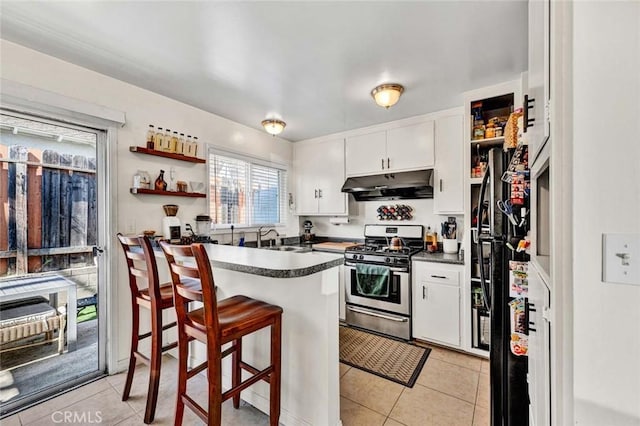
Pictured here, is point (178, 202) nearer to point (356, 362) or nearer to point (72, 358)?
point (72, 358)

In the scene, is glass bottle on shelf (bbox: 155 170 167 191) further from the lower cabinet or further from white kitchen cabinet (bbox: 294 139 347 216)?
the lower cabinet

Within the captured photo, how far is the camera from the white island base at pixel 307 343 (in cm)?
149

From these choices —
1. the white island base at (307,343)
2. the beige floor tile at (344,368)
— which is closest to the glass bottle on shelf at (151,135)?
the white island base at (307,343)

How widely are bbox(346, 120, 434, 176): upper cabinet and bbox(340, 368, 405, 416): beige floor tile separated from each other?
2192mm

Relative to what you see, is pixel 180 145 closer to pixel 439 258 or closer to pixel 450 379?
pixel 439 258

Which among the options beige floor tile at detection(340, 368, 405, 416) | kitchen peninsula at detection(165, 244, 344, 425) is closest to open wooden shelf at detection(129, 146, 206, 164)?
kitchen peninsula at detection(165, 244, 344, 425)

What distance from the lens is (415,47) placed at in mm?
1854

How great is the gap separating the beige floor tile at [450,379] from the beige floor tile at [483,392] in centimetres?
3

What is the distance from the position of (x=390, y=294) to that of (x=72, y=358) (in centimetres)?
291

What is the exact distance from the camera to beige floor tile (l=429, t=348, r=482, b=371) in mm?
2395
